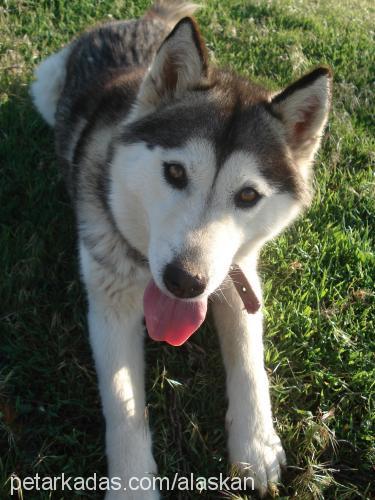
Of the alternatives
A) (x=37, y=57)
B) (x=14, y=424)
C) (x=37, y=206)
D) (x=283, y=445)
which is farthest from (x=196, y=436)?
(x=37, y=57)

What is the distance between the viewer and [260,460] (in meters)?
2.34

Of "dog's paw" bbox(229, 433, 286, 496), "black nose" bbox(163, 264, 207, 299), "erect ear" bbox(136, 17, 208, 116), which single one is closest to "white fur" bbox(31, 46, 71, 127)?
"erect ear" bbox(136, 17, 208, 116)

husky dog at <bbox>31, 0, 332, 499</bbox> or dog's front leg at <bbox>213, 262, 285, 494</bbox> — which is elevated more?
husky dog at <bbox>31, 0, 332, 499</bbox>

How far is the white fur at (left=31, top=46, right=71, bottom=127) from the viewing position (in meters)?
4.38

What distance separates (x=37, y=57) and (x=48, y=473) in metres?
4.17

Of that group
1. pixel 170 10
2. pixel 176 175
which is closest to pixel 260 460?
pixel 176 175

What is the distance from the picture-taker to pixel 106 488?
2.25 meters

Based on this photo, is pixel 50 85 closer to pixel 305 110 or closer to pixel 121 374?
pixel 305 110

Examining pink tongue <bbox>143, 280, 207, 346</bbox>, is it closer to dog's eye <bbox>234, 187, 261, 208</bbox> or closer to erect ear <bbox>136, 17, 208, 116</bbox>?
dog's eye <bbox>234, 187, 261, 208</bbox>

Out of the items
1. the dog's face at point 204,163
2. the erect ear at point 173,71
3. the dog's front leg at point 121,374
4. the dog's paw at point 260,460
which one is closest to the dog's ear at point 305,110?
the dog's face at point 204,163

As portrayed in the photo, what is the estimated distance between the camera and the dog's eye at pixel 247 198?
7.85ft

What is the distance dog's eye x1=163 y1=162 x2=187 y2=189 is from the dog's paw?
3.97 ft

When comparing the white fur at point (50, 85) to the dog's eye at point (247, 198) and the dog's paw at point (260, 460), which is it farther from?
the dog's paw at point (260, 460)

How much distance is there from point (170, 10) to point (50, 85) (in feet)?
Result: 4.48
